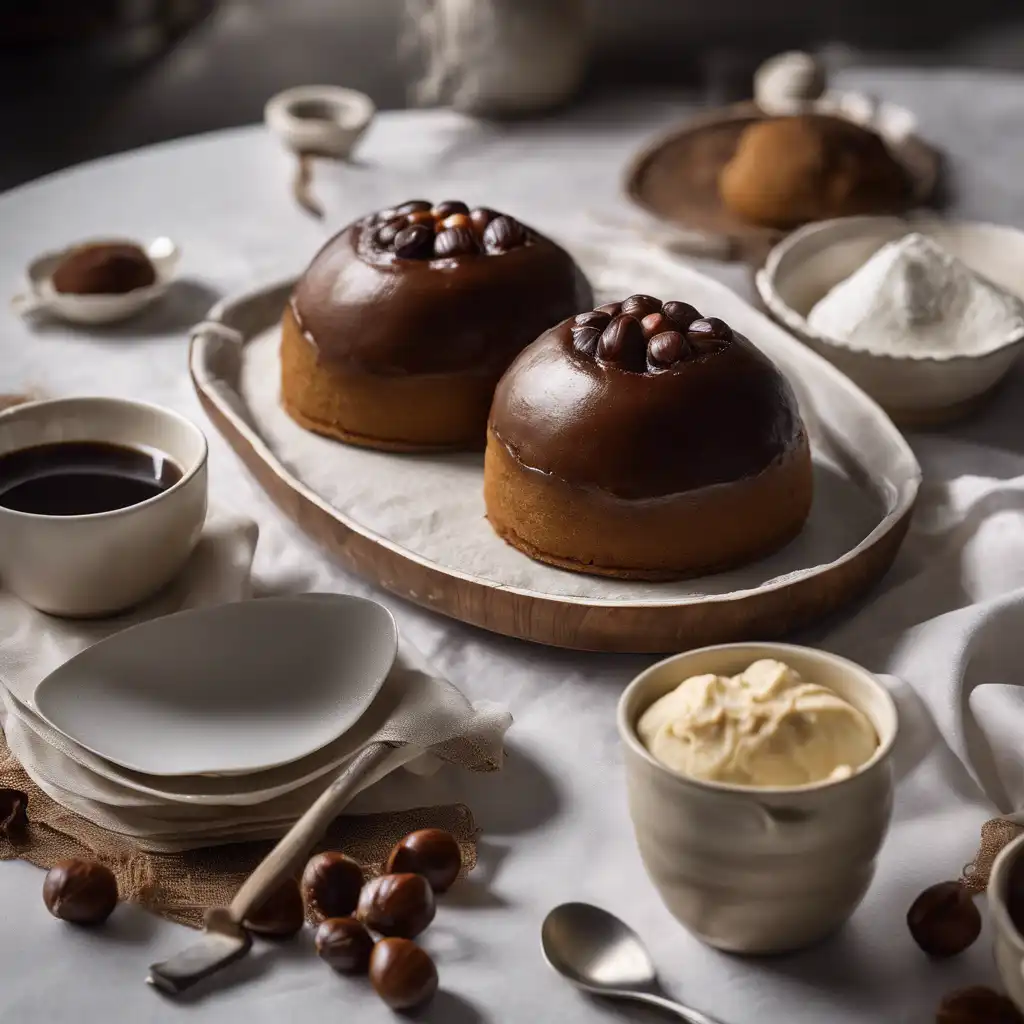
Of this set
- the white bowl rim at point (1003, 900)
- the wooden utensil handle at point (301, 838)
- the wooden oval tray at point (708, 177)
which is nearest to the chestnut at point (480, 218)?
the wooden oval tray at point (708, 177)

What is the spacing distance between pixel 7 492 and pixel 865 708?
703 millimetres

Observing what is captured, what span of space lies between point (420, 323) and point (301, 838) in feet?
2.01

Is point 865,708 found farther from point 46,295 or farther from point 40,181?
point 40,181

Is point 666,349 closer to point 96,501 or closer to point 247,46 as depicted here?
point 96,501

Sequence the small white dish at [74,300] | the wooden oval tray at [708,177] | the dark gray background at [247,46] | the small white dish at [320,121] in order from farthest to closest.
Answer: the dark gray background at [247,46] < the small white dish at [320,121] < the wooden oval tray at [708,177] < the small white dish at [74,300]

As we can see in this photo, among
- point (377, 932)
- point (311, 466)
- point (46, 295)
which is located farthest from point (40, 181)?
point (377, 932)

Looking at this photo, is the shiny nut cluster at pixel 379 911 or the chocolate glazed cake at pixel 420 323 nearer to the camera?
the shiny nut cluster at pixel 379 911

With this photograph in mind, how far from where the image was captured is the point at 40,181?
218 centimetres

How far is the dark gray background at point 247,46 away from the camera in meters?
3.32

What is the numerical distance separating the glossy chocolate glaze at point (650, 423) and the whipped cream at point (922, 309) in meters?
0.33

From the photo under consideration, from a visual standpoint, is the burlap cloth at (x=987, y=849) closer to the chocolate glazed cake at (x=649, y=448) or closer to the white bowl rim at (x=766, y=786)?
the white bowl rim at (x=766, y=786)

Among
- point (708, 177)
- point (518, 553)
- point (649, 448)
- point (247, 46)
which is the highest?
point (649, 448)

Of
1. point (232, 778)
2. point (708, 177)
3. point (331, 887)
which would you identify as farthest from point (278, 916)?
point (708, 177)

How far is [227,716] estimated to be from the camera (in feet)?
3.40
